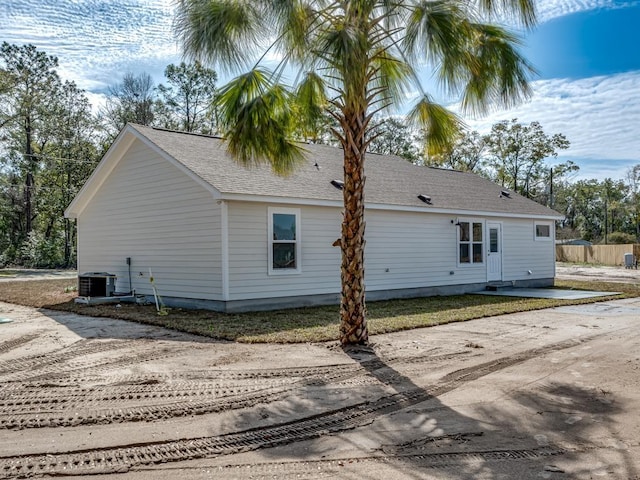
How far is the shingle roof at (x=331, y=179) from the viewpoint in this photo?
37.3 ft

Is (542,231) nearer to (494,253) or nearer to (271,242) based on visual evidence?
(494,253)

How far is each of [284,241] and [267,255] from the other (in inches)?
21.7

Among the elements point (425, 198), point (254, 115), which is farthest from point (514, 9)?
point (425, 198)

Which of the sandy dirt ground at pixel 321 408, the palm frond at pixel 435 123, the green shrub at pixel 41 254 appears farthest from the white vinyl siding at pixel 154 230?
the green shrub at pixel 41 254

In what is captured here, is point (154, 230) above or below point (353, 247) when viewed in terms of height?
above

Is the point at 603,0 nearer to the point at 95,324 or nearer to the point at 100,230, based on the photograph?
the point at 95,324

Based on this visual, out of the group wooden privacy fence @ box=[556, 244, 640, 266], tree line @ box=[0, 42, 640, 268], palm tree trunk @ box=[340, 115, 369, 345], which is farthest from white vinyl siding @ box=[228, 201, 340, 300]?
wooden privacy fence @ box=[556, 244, 640, 266]

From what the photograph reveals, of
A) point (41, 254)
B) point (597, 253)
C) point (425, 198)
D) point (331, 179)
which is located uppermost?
point (331, 179)

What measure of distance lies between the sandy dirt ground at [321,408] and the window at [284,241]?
13.3 ft

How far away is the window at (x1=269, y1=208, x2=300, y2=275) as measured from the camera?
11.5 meters

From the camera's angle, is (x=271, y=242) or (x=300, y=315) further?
(x=271, y=242)

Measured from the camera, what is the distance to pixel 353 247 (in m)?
7.09

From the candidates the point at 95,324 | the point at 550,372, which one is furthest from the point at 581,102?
the point at 95,324

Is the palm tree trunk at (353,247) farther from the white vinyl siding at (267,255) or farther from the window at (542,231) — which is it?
the window at (542,231)
